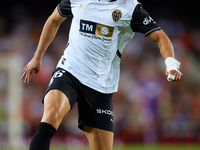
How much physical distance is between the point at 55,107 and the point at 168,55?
125 centimetres

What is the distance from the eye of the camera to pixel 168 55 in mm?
3547

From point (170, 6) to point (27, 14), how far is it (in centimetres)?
596

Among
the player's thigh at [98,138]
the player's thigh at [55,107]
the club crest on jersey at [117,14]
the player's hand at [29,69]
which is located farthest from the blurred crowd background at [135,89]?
the player's thigh at [55,107]

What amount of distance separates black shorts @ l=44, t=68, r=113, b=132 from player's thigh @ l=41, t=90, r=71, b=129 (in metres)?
0.11

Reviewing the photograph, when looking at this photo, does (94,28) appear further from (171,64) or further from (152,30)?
(171,64)

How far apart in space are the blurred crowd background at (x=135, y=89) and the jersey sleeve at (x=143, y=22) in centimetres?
649

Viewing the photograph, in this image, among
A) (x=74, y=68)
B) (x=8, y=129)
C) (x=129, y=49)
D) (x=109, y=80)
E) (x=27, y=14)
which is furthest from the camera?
(x=27, y=14)

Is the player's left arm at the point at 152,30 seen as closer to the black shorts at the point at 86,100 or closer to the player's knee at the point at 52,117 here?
the black shorts at the point at 86,100

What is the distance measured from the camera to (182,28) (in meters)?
13.8

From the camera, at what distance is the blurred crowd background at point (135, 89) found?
1042 cm

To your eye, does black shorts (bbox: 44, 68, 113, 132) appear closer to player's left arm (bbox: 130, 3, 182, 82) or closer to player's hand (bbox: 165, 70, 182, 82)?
player's left arm (bbox: 130, 3, 182, 82)

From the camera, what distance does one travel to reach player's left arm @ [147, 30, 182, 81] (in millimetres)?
3215

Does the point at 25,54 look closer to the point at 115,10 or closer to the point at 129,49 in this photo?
the point at 129,49

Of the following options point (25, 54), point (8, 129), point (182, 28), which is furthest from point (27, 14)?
point (182, 28)
